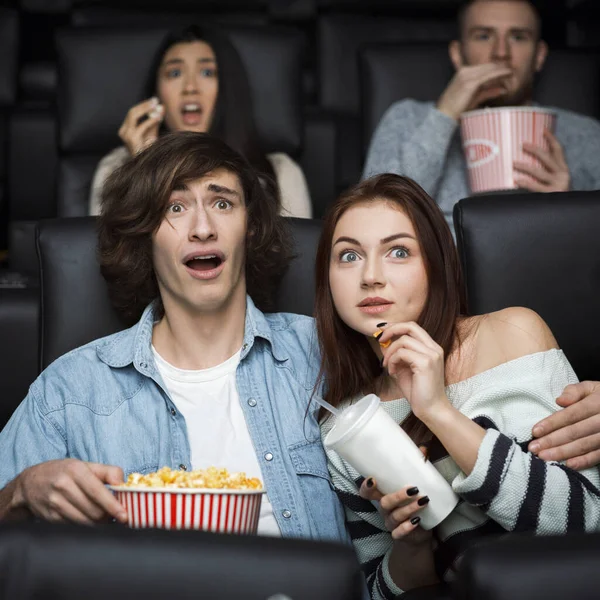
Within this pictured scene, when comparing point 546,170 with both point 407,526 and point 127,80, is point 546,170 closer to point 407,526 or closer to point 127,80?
point 407,526

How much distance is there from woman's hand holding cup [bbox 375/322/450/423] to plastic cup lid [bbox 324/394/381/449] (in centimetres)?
7

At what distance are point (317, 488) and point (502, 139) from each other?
863 mm

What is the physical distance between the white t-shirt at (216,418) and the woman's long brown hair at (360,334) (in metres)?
0.15

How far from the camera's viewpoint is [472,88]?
235cm

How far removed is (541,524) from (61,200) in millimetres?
1837

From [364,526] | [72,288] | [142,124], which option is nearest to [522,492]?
[364,526]

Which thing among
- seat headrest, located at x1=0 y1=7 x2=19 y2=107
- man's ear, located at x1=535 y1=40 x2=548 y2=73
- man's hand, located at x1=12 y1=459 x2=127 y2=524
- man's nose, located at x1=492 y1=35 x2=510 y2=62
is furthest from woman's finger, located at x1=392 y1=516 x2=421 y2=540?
seat headrest, located at x1=0 y1=7 x2=19 y2=107

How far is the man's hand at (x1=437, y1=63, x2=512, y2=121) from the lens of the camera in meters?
2.34

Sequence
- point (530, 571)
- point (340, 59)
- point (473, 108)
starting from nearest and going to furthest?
1. point (530, 571)
2. point (473, 108)
3. point (340, 59)

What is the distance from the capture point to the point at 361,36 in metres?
3.08

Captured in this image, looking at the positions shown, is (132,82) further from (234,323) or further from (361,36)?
(234,323)

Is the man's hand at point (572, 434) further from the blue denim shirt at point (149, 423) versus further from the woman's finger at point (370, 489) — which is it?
the blue denim shirt at point (149, 423)

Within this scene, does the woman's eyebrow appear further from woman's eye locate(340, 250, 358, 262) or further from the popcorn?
the popcorn

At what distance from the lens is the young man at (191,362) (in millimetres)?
1472
